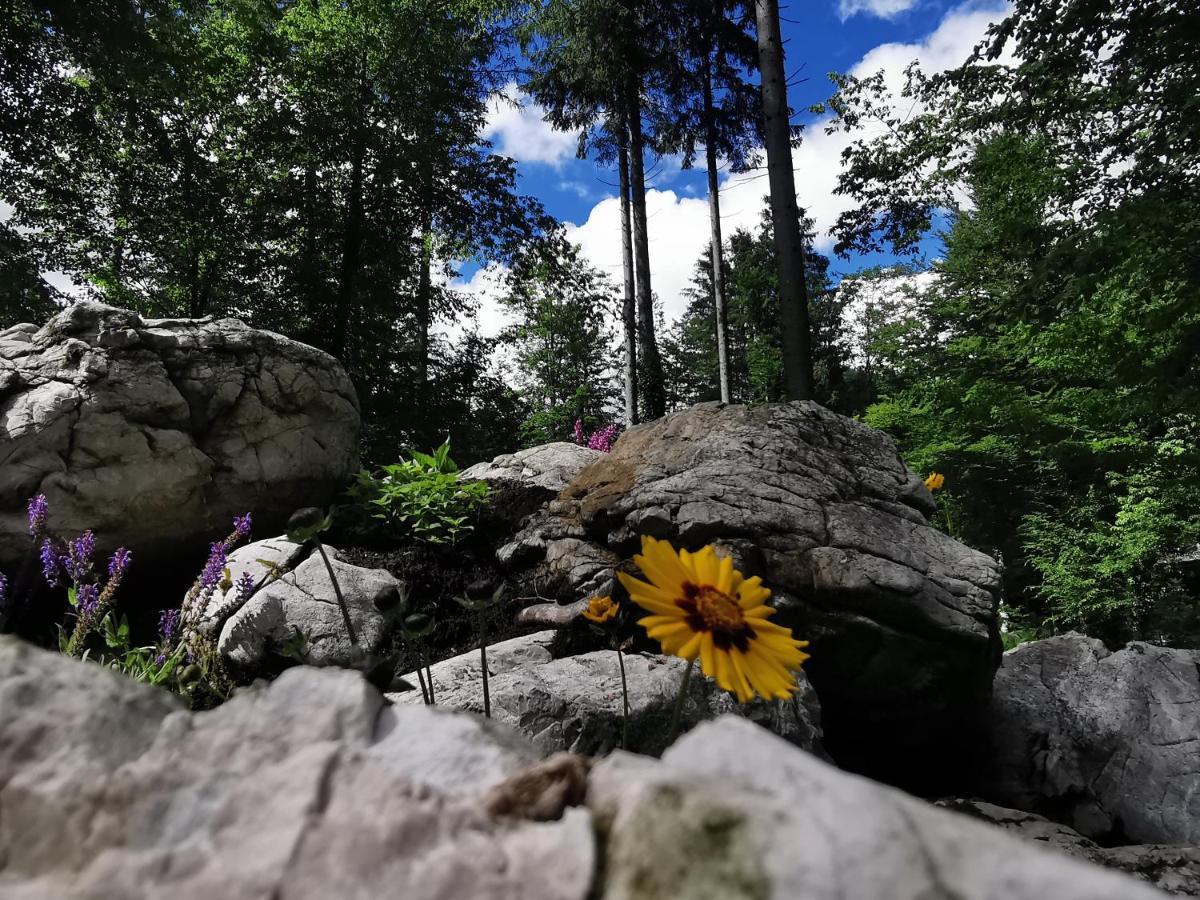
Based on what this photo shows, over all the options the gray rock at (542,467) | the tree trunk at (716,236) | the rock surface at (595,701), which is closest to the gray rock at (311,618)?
the rock surface at (595,701)

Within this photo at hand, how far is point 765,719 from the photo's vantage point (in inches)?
106

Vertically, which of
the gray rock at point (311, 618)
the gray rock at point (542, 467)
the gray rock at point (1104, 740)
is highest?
the gray rock at point (542, 467)

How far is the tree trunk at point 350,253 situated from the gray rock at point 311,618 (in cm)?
805

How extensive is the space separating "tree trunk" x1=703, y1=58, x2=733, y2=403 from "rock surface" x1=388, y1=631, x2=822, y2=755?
1399 centimetres

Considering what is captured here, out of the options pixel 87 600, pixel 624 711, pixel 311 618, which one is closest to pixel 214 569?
pixel 87 600

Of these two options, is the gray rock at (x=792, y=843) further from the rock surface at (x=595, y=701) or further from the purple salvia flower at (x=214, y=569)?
the purple salvia flower at (x=214, y=569)

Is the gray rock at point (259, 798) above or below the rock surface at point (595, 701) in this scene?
above

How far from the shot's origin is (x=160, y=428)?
470 cm

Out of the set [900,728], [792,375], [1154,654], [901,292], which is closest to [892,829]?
[900,728]

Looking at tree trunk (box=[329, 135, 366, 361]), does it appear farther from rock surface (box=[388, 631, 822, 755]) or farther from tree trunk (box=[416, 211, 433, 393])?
rock surface (box=[388, 631, 822, 755])

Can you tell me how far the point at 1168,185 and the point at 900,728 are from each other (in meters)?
4.10

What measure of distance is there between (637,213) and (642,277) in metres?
1.60

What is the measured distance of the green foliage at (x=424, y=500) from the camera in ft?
16.0

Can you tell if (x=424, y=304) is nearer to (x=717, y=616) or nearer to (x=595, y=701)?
(x=595, y=701)
